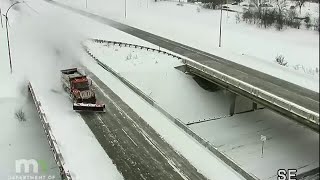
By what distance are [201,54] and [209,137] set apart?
18.3 metres

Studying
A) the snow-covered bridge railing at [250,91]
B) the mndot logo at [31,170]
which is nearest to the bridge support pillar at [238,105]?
the snow-covered bridge railing at [250,91]

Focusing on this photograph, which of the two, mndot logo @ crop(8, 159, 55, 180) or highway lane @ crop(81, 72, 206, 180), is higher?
highway lane @ crop(81, 72, 206, 180)

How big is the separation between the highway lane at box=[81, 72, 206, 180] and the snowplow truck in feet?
1.90

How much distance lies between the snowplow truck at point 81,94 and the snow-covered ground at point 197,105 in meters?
10.3

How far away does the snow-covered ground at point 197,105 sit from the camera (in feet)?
98.8

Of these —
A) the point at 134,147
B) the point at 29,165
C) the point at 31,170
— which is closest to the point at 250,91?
the point at 134,147

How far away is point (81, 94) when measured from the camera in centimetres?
2970

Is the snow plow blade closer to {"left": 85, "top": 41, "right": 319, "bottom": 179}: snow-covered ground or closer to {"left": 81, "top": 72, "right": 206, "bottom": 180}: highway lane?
{"left": 81, "top": 72, "right": 206, "bottom": 180}: highway lane

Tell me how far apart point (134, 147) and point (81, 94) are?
8.78 meters

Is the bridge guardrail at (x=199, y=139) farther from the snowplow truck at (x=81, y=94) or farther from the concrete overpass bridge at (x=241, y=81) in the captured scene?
the snowplow truck at (x=81, y=94)

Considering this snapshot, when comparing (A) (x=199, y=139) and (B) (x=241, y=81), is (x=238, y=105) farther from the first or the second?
(A) (x=199, y=139)

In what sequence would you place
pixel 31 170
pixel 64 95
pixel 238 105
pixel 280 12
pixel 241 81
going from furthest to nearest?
pixel 238 105 < pixel 241 81 < pixel 64 95 < pixel 31 170 < pixel 280 12

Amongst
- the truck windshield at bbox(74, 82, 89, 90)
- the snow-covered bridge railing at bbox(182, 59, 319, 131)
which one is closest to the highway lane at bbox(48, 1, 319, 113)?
the snow-covered bridge railing at bbox(182, 59, 319, 131)

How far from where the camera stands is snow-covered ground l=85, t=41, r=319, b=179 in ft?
98.8
